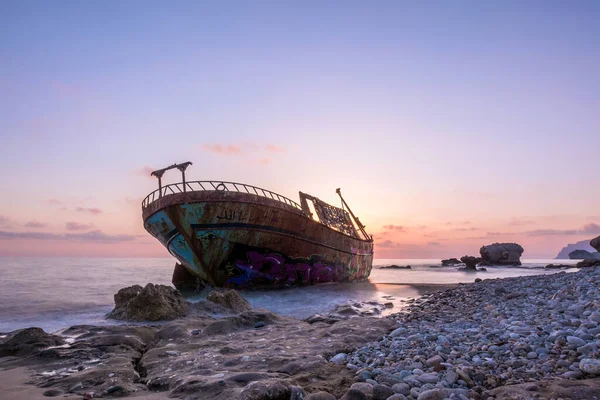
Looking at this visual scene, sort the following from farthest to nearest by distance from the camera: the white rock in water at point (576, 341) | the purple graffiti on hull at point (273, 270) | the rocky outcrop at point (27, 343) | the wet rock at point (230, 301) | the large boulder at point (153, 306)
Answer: the purple graffiti on hull at point (273, 270) → the wet rock at point (230, 301) → the large boulder at point (153, 306) → the rocky outcrop at point (27, 343) → the white rock in water at point (576, 341)

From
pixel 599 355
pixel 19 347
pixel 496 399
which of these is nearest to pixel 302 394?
pixel 496 399

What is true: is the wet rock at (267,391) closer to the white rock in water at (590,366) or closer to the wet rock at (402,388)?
the wet rock at (402,388)

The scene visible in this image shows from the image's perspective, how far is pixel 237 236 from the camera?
16.2m

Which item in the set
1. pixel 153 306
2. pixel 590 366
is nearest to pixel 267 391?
pixel 590 366

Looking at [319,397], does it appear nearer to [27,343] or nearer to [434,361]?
[434,361]

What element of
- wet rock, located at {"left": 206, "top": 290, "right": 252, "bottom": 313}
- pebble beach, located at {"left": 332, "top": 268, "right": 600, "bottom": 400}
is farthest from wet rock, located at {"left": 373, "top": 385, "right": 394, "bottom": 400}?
wet rock, located at {"left": 206, "top": 290, "right": 252, "bottom": 313}

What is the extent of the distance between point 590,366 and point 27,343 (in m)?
6.88

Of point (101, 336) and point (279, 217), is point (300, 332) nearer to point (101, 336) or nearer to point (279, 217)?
point (101, 336)

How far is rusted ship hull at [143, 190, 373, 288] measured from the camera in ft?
51.5

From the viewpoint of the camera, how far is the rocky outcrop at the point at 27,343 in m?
5.31

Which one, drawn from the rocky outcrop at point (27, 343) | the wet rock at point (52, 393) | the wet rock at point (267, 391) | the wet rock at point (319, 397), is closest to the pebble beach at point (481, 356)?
the wet rock at point (319, 397)

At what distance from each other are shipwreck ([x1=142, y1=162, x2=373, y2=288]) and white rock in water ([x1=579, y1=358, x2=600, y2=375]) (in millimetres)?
13756

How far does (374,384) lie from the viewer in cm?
322

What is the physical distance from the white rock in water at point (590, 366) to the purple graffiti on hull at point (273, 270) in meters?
14.3
